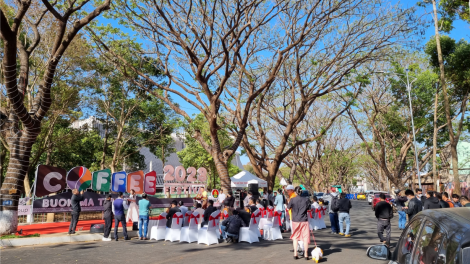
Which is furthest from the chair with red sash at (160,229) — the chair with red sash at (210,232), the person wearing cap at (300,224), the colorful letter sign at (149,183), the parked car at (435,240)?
the parked car at (435,240)

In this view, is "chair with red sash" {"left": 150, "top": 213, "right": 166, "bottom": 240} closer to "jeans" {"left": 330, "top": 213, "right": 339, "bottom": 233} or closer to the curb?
the curb

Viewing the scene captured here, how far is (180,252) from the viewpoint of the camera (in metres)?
9.76

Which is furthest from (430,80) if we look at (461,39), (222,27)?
(222,27)

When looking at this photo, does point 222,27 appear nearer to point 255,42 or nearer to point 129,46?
point 255,42

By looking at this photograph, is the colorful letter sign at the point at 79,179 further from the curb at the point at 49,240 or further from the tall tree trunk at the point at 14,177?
the curb at the point at 49,240

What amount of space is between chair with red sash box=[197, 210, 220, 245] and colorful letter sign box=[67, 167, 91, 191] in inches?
297

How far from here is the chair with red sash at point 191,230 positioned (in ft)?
38.4

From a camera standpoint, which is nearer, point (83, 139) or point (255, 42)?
point (255, 42)

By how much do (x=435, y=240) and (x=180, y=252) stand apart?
8.08 m

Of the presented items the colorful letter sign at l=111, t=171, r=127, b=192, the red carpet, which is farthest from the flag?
the colorful letter sign at l=111, t=171, r=127, b=192

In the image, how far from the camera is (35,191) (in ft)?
48.6

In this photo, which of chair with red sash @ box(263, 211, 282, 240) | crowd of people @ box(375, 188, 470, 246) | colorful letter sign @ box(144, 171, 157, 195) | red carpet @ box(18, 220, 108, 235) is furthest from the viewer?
colorful letter sign @ box(144, 171, 157, 195)

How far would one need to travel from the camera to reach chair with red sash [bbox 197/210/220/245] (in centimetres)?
1127

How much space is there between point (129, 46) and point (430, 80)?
18789 millimetres
